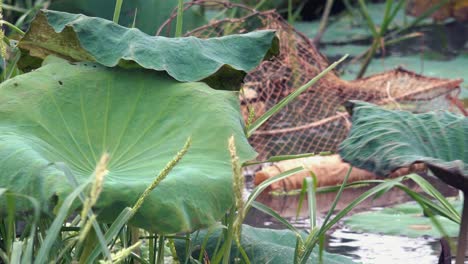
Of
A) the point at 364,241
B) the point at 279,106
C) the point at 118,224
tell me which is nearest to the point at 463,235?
the point at 279,106

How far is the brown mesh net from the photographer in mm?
4043

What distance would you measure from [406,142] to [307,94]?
7.64 feet

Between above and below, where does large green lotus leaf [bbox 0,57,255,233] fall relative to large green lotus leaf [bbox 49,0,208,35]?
below

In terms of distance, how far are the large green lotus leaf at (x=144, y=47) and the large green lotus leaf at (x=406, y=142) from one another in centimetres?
26

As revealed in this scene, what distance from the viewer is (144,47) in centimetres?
201

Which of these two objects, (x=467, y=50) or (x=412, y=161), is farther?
(x=467, y=50)

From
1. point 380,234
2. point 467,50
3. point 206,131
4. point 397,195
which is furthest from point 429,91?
point 206,131

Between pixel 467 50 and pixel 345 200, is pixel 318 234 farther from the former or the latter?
pixel 467 50

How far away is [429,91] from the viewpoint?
430cm

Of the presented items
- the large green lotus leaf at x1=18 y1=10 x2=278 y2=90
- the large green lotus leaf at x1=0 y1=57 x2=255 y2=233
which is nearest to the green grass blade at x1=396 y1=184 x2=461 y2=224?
the large green lotus leaf at x1=0 y1=57 x2=255 y2=233

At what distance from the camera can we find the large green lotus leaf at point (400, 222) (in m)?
3.00

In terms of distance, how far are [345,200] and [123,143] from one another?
181 cm

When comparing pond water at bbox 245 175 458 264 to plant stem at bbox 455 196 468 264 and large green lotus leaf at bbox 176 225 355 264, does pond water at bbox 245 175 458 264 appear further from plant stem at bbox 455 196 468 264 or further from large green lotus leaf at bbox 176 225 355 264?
plant stem at bbox 455 196 468 264

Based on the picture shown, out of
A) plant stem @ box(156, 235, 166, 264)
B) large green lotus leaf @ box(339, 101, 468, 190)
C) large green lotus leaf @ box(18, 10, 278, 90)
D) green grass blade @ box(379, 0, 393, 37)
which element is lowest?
plant stem @ box(156, 235, 166, 264)
